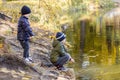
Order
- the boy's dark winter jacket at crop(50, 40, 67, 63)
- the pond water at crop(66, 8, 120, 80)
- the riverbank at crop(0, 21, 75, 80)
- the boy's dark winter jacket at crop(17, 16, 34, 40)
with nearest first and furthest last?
the riverbank at crop(0, 21, 75, 80) < the boy's dark winter jacket at crop(50, 40, 67, 63) < the boy's dark winter jacket at crop(17, 16, 34, 40) < the pond water at crop(66, 8, 120, 80)

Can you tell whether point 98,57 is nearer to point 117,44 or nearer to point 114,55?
point 114,55

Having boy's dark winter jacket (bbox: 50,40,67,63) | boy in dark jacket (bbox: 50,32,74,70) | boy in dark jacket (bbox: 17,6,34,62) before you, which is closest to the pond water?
boy in dark jacket (bbox: 50,32,74,70)

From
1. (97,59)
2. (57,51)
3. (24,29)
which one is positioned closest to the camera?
(57,51)

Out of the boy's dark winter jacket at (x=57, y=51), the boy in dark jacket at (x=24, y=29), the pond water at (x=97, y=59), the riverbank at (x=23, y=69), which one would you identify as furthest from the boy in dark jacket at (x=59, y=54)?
the pond water at (x=97, y=59)

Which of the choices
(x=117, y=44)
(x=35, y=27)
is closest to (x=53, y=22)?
(x=35, y=27)

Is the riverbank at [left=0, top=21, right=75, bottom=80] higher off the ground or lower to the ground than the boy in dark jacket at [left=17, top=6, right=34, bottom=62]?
lower

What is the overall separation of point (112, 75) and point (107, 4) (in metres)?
50.5

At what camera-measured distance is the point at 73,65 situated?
615 inches

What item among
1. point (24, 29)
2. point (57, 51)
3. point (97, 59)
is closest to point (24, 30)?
point (24, 29)

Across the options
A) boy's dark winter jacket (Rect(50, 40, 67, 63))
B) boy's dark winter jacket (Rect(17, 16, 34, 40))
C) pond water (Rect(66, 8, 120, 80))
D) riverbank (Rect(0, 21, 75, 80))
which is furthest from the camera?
pond water (Rect(66, 8, 120, 80))

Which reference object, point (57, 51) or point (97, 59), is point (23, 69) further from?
point (97, 59)

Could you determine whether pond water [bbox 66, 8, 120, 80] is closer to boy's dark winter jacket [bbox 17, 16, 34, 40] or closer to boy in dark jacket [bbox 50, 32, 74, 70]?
boy in dark jacket [bbox 50, 32, 74, 70]

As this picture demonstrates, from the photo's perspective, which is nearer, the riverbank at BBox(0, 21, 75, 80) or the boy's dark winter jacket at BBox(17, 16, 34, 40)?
the riverbank at BBox(0, 21, 75, 80)

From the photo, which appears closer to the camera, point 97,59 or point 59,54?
point 59,54
